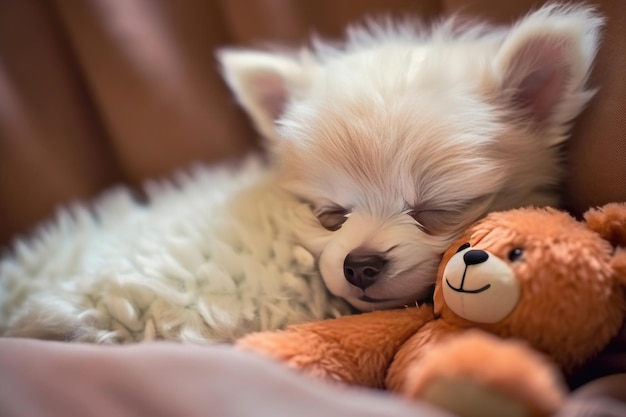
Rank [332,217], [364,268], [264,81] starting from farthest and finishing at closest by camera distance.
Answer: [264,81]
[332,217]
[364,268]

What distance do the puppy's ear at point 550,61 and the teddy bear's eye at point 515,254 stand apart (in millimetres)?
364

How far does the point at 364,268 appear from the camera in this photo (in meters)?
0.96

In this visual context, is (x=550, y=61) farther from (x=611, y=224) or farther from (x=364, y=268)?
(x=364, y=268)

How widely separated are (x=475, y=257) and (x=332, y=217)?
34cm

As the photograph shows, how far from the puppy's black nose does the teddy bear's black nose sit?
176 mm

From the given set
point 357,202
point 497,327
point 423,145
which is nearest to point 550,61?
point 423,145

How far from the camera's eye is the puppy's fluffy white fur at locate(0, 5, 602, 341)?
0.99 meters

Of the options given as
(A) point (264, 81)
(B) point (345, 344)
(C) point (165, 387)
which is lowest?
→ (B) point (345, 344)

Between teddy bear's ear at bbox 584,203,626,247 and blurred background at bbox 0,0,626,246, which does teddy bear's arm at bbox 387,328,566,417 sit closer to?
teddy bear's ear at bbox 584,203,626,247

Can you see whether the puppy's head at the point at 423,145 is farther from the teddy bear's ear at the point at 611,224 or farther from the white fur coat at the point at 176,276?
the teddy bear's ear at the point at 611,224

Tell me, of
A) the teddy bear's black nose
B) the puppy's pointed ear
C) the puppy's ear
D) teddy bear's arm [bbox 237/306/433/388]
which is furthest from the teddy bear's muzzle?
the puppy's pointed ear

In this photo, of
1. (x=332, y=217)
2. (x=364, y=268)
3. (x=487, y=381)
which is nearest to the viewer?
(x=487, y=381)

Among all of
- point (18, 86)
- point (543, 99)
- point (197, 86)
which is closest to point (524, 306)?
point (543, 99)

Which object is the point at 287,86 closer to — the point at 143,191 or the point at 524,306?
the point at 143,191
